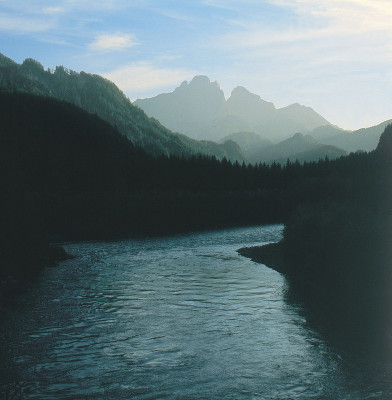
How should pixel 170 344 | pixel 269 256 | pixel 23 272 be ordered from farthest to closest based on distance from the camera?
pixel 269 256, pixel 23 272, pixel 170 344

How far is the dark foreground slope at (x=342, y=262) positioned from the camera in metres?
→ 29.8

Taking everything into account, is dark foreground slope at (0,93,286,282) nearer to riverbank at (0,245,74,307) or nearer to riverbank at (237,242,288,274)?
riverbank at (0,245,74,307)

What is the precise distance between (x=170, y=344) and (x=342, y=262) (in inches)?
650

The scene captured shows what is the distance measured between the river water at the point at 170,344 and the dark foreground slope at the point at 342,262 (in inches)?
96.8

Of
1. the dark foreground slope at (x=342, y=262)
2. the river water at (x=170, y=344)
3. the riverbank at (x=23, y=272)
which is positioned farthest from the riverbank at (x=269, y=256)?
the riverbank at (x=23, y=272)

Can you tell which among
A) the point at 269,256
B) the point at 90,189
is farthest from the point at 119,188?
the point at 269,256

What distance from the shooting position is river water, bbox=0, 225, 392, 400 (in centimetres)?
1872

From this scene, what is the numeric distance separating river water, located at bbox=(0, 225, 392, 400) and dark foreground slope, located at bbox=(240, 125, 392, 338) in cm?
246

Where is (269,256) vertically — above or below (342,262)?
below

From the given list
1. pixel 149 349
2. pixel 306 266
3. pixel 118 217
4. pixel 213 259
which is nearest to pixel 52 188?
pixel 118 217

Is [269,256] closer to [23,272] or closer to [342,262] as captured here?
[342,262]

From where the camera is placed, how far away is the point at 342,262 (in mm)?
35875

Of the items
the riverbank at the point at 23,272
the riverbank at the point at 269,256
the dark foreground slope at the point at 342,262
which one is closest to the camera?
the dark foreground slope at the point at 342,262

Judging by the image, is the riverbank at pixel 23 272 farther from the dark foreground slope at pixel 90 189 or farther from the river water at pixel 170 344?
the river water at pixel 170 344
